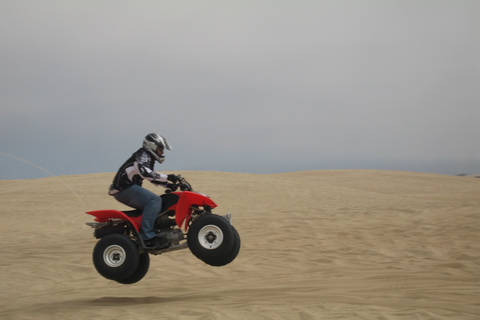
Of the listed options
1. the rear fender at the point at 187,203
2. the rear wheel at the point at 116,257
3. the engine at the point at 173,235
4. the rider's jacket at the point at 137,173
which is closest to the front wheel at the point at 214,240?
the rear fender at the point at 187,203

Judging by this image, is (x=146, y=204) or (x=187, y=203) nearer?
(x=187, y=203)

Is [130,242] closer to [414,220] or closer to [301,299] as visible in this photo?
[301,299]

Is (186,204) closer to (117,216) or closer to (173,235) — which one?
(173,235)

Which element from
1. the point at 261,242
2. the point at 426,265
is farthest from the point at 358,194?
the point at 426,265

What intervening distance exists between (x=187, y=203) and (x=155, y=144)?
0.95 m

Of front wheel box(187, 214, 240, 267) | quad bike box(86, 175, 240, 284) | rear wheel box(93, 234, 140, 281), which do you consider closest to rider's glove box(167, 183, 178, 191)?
quad bike box(86, 175, 240, 284)

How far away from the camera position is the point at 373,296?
7.44 meters

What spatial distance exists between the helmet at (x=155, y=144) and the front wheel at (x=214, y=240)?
1.10 m

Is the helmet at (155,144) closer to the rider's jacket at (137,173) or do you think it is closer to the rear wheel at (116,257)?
the rider's jacket at (137,173)

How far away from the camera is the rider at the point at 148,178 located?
7.04 metres

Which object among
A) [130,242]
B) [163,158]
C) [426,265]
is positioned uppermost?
[163,158]

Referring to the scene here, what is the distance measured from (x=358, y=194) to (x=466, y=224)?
41.5 ft

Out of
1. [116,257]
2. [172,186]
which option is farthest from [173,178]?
[116,257]

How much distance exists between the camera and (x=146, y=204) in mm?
7188
